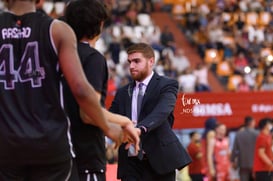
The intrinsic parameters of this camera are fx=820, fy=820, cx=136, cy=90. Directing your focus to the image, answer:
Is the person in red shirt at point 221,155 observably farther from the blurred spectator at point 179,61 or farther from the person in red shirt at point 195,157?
the blurred spectator at point 179,61

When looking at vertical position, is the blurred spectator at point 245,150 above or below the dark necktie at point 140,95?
below

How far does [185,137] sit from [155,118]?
9.58 meters

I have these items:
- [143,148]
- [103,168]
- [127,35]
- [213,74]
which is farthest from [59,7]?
[103,168]

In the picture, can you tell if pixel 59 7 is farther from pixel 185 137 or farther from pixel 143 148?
pixel 143 148

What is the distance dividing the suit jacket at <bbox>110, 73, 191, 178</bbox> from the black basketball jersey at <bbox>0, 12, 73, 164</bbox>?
247cm

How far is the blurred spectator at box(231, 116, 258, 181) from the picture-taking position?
1546cm

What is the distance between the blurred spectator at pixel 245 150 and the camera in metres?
15.5

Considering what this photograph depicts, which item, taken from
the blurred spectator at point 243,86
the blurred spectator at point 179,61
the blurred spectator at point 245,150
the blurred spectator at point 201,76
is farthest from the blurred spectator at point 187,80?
the blurred spectator at point 245,150

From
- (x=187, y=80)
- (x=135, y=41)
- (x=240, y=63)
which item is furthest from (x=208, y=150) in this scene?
(x=240, y=63)

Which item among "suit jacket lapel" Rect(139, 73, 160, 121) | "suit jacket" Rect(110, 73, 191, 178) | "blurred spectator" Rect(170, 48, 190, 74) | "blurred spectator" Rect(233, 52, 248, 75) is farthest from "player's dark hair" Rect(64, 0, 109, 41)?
"blurred spectator" Rect(233, 52, 248, 75)

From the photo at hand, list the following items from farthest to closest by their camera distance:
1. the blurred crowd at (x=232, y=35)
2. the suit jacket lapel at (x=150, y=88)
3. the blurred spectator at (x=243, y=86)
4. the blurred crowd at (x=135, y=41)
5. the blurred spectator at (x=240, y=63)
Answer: the blurred spectator at (x=240, y=63) < the blurred crowd at (x=232, y=35) < the blurred spectator at (x=243, y=86) < the blurred crowd at (x=135, y=41) < the suit jacket lapel at (x=150, y=88)

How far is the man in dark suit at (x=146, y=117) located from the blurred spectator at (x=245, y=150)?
814 cm

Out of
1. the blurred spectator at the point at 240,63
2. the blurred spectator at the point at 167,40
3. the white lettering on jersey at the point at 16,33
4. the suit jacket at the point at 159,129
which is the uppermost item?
the blurred spectator at the point at 167,40

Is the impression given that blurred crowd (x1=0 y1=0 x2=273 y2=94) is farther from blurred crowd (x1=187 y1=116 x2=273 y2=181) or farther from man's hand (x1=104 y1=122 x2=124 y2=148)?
man's hand (x1=104 y1=122 x2=124 y2=148)
